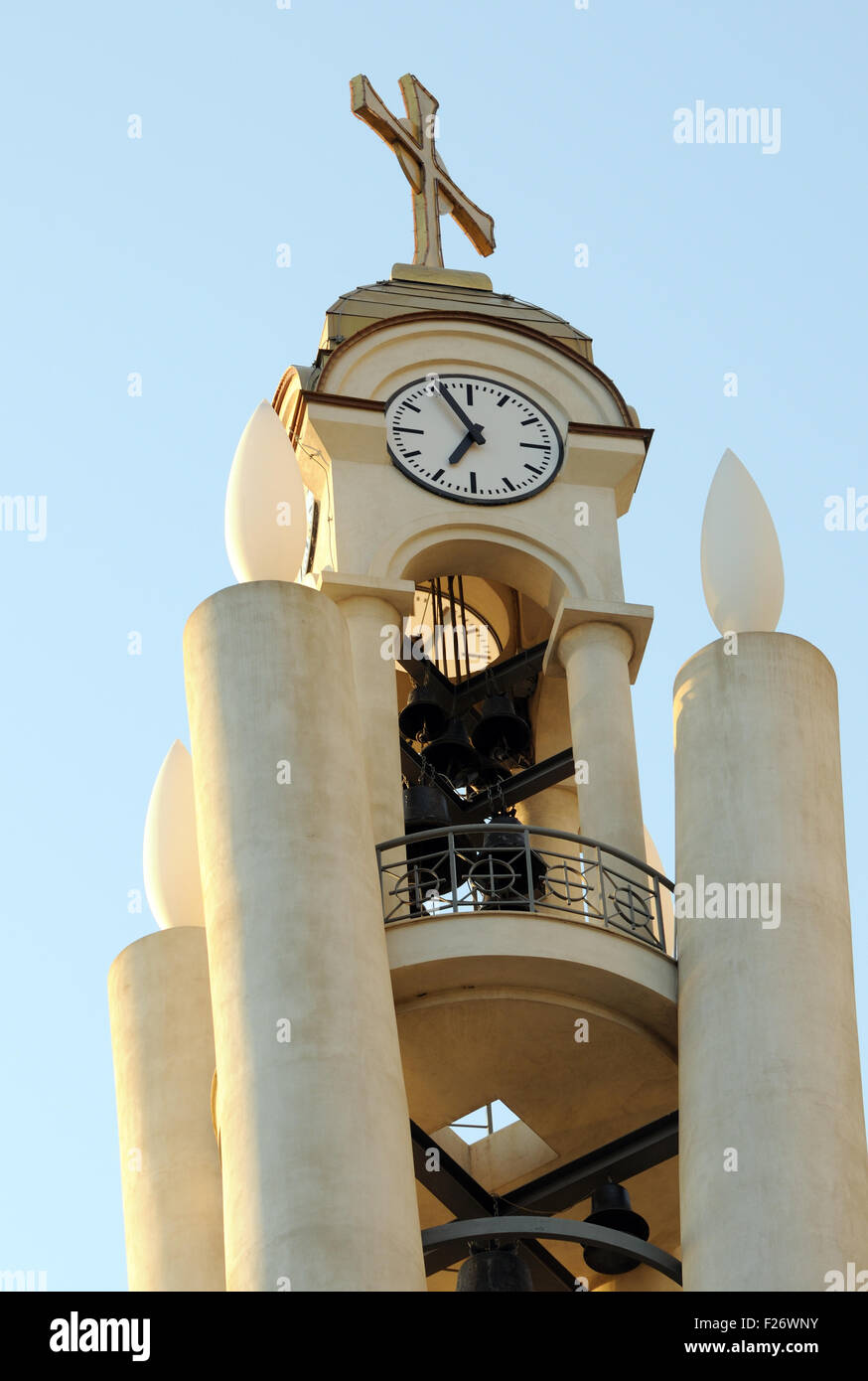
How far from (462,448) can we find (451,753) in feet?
10.0

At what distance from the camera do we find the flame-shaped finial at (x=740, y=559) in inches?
1055

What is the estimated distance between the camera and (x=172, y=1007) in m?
27.3

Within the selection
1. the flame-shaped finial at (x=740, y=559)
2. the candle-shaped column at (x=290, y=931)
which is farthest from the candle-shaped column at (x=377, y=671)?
the flame-shaped finial at (x=740, y=559)

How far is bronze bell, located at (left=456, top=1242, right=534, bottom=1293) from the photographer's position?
25094 millimetres

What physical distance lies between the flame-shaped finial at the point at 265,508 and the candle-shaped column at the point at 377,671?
3.56 feet

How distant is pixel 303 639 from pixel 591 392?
584 centimetres

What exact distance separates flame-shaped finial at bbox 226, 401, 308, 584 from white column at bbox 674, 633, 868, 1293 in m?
3.80

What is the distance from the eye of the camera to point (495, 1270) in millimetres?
25188

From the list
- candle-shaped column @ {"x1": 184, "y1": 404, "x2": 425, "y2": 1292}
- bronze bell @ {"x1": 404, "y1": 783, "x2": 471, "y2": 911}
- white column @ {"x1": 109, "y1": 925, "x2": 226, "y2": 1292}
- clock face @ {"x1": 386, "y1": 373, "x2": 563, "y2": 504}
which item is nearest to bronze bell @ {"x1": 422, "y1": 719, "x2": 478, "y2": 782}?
bronze bell @ {"x1": 404, "y1": 783, "x2": 471, "y2": 911}

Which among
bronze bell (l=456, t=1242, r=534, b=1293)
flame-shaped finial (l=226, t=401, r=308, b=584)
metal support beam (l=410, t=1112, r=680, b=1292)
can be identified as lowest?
bronze bell (l=456, t=1242, r=534, b=1293)

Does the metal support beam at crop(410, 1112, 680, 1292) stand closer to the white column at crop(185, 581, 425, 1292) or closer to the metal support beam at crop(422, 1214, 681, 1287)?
the metal support beam at crop(422, 1214, 681, 1287)

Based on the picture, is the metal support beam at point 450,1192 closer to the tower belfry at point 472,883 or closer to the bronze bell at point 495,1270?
the tower belfry at point 472,883
